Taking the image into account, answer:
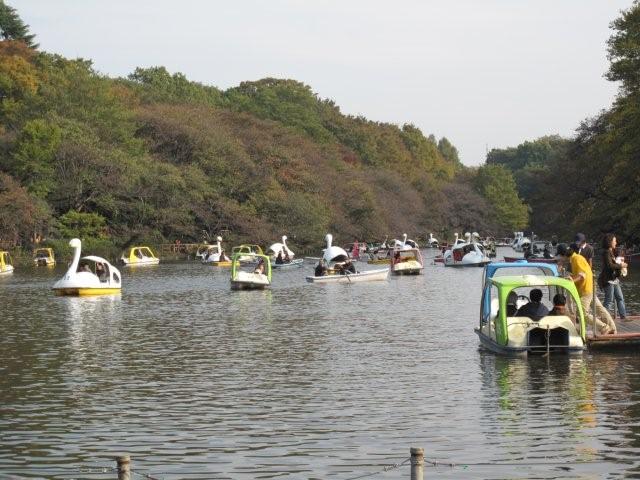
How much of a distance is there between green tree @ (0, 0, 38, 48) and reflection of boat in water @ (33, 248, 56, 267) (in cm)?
5226

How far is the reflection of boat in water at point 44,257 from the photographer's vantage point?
76688 mm

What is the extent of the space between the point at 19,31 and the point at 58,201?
45.9m

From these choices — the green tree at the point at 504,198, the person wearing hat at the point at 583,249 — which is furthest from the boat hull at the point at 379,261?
the green tree at the point at 504,198

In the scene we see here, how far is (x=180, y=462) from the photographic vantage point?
14.6m

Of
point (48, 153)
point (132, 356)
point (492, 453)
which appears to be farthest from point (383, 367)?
point (48, 153)

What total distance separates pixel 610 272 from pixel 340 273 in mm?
32108

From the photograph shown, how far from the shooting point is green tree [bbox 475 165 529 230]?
177625 millimetres

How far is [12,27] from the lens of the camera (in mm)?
126438

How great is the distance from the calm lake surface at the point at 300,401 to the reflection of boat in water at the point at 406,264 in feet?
97.6

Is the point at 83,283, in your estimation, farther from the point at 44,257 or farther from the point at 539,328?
the point at 44,257

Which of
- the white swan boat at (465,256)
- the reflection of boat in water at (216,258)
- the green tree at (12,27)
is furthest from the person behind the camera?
the green tree at (12,27)

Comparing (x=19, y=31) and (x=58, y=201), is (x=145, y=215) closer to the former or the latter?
(x=58, y=201)

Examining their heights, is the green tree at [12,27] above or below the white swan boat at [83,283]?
above

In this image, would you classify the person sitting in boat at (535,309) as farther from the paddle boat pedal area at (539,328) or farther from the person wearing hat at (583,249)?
the person wearing hat at (583,249)
